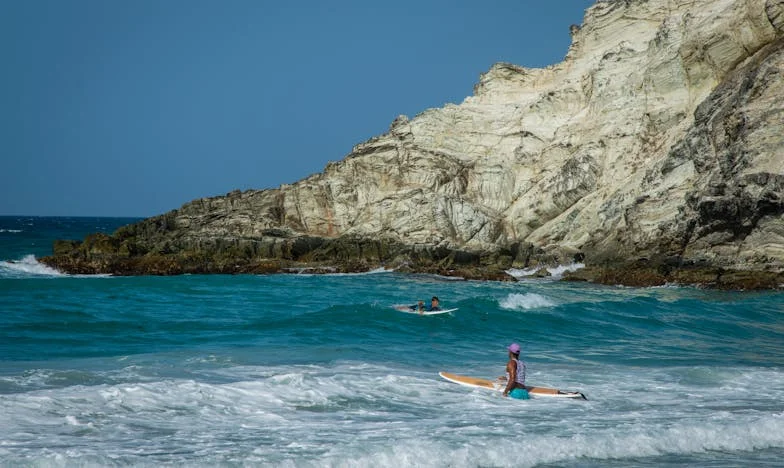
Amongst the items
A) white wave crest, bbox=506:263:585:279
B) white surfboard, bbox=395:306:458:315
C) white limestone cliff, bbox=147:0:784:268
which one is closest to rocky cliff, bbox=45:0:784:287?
white limestone cliff, bbox=147:0:784:268

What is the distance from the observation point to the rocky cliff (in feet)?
117

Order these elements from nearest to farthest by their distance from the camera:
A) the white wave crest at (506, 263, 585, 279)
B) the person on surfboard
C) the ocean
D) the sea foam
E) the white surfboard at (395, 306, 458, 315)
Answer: the ocean
the white surfboard at (395, 306, 458, 315)
the person on surfboard
the white wave crest at (506, 263, 585, 279)
the sea foam

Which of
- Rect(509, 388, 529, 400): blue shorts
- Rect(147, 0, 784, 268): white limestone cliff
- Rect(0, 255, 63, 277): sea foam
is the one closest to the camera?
Rect(509, 388, 529, 400): blue shorts

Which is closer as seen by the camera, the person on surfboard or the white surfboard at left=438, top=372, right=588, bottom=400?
the white surfboard at left=438, top=372, right=588, bottom=400

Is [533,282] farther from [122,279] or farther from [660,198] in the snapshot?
[122,279]

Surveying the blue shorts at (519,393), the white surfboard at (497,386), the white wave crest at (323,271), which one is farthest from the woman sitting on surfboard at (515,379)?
the white wave crest at (323,271)

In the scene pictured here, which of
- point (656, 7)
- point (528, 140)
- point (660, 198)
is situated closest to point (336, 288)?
point (660, 198)

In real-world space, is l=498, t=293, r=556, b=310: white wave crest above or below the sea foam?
below

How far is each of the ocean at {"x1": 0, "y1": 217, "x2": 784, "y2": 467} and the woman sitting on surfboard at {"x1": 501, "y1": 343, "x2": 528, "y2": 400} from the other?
8.8 inches

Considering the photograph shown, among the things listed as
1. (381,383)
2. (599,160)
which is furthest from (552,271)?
(381,383)

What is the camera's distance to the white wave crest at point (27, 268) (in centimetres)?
4469

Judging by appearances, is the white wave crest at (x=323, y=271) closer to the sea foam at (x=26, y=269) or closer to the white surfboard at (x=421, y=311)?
the sea foam at (x=26, y=269)

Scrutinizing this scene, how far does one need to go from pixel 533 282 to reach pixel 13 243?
5598cm

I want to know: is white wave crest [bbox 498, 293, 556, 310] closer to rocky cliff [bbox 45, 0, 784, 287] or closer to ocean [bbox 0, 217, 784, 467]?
ocean [bbox 0, 217, 784, 467]
